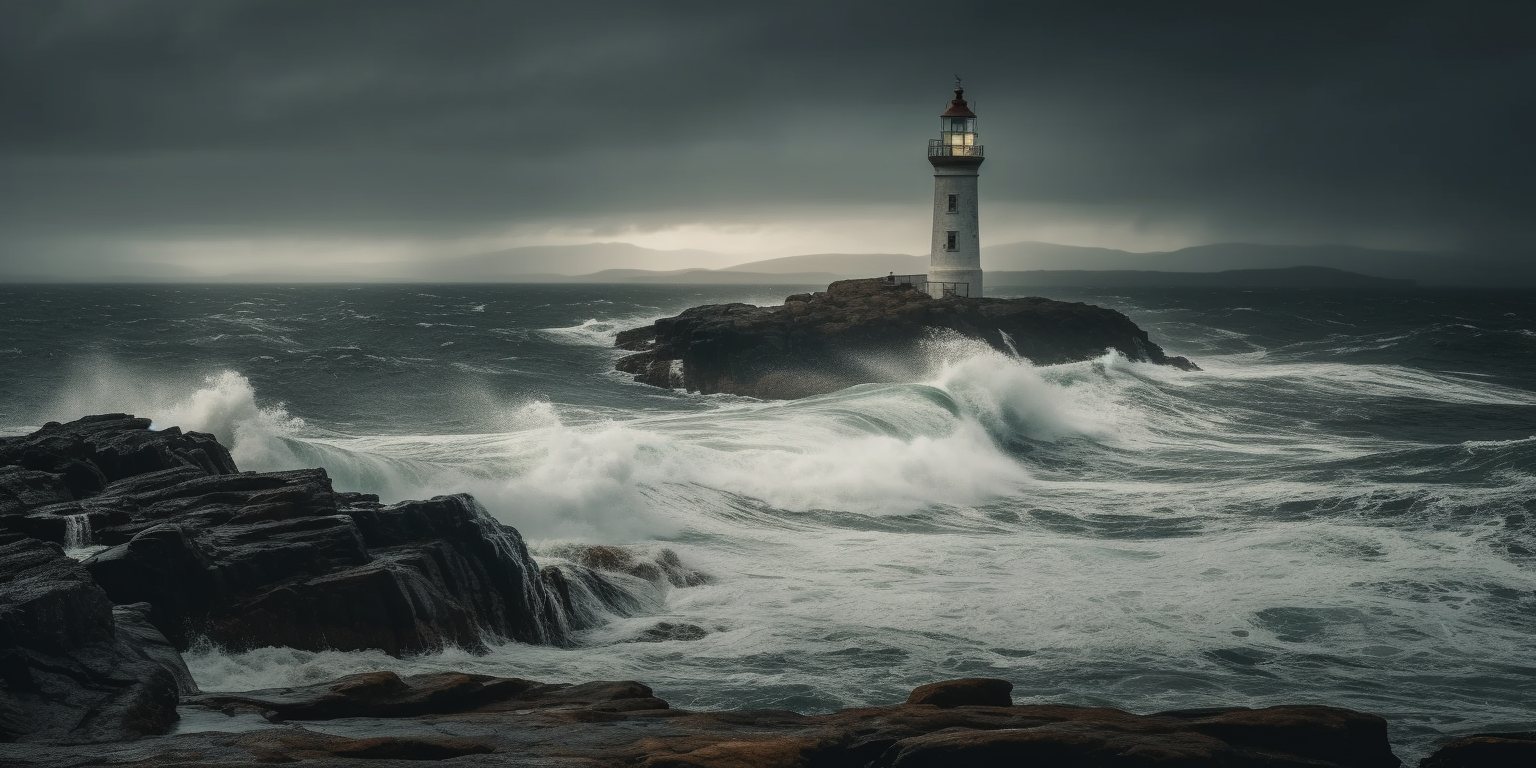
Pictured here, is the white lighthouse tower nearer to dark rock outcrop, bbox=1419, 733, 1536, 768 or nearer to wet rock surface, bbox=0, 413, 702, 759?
wet rock surface, bbox=0, 413, 702, 759

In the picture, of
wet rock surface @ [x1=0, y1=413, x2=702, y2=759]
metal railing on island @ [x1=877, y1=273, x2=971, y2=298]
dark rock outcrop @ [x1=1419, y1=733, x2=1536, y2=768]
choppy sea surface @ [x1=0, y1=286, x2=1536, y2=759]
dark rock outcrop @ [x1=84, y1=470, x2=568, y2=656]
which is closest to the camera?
dark rock outcrop @ [x1=1419, y1=733, x2=1536, y2=768]

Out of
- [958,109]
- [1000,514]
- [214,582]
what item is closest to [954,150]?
[958,109]

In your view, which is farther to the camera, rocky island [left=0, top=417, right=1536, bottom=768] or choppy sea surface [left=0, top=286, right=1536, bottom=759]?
choppy sea surface [left=0, top=286, right=1536, bottom=759]

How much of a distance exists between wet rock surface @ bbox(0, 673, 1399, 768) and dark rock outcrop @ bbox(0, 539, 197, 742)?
421 mm

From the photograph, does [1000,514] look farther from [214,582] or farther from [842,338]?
[842,338]

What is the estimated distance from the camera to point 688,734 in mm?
7043

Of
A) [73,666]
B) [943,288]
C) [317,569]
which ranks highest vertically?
[943,288]

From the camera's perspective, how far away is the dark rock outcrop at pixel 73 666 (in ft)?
22.4

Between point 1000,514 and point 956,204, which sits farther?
point 956,204

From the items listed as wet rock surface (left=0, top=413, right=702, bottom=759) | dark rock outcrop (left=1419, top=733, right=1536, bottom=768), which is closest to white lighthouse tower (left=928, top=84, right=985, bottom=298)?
wet rock surface (left=0, top=413, right=702, bottom=759)

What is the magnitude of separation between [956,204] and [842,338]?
365 inches

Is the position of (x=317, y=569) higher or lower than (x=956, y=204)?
lower

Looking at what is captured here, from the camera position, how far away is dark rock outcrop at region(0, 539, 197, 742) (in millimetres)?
6832

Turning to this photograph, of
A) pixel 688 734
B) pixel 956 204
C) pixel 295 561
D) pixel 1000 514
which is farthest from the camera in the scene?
pixel 956 204
